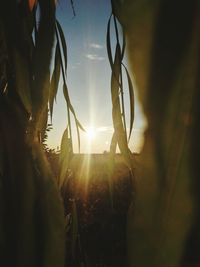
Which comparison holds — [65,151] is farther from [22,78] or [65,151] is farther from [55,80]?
[22,78]

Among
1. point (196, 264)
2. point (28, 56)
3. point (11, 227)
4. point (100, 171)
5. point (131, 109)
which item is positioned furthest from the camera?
point (100, 171)

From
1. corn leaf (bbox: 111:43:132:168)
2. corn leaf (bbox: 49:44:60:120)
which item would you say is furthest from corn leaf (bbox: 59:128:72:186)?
corn leaf (bbox: 111:43:132:168)

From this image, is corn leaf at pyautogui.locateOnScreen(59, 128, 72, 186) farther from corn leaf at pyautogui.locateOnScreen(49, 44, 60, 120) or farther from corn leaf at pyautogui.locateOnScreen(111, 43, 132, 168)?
corn leaf at pyautogui.locateOnScreen(111, 43, 132, 168)

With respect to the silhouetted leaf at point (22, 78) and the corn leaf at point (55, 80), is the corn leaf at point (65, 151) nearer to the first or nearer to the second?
the corn leaf at point (55, 80)

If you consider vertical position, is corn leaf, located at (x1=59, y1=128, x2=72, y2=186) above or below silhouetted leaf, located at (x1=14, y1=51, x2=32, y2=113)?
below

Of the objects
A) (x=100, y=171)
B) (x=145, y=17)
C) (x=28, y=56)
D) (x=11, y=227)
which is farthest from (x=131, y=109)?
(x=100, y=171)

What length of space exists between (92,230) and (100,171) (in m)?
3.96

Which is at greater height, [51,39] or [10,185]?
[51,39]

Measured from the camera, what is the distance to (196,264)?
→ 310 millimetres

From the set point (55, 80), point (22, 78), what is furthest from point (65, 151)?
point (22, 78)

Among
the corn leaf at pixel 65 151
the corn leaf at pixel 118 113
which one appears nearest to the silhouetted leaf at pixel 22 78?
the corn leaf at pixel 118 113

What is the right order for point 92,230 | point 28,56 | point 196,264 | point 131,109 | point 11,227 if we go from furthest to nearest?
point 92,230, point 131,109, point 28,56, point 11,227, point 196,264

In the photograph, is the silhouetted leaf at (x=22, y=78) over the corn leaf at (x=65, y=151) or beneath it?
over

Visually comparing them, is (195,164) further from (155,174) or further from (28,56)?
(28,56)
